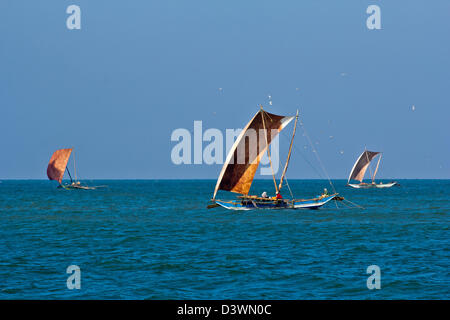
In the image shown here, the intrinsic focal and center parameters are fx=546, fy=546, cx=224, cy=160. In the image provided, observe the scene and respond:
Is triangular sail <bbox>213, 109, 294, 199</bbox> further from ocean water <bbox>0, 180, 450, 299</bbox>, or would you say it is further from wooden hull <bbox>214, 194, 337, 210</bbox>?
ocean water <bbox>0, 180, 450, 299</bbox>

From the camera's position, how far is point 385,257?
30906 millimetres

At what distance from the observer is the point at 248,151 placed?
5825 centimetres

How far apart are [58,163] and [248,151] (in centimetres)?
10085

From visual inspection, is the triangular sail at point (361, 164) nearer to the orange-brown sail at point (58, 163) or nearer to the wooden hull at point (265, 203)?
the orange-brown sail at point (58, 163)

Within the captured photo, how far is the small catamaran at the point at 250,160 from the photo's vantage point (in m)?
56.2

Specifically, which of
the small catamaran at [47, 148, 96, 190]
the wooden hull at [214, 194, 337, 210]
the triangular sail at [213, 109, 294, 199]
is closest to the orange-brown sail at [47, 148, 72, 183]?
the small catamaran at [47, 148, 96, 190]

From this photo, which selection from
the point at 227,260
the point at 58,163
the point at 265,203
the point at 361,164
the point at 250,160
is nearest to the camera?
the point at 227,260

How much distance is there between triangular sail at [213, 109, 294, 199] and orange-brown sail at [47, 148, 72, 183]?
96978mm

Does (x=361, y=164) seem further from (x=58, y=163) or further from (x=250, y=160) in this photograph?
(x=250, y=160)

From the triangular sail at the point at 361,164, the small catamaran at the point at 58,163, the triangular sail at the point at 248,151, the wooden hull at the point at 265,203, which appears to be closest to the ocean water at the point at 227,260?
the triangular sail at the point at 248,151

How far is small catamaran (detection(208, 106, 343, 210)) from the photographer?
185 ft

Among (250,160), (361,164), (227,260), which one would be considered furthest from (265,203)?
(361,164)

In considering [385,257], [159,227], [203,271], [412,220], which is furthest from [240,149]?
[203,271]
